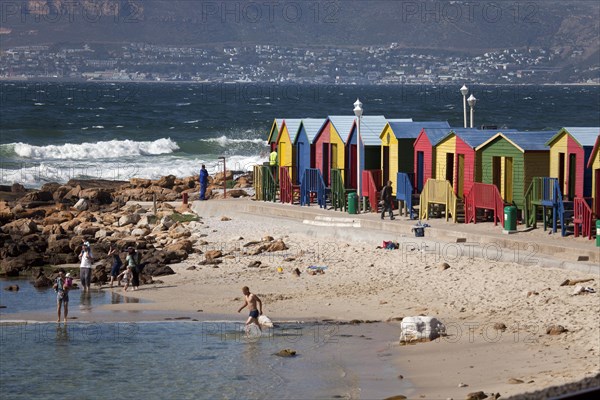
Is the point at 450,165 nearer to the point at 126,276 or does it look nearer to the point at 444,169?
the point at 444,169

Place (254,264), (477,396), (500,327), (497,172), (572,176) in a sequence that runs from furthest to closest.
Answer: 1. (497,172)
2. (254,264)
3. (572,176)
4. (500,327)
5. (477,396)

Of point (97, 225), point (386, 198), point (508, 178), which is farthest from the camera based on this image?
point (97, 225)

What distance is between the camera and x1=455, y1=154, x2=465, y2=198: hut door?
32.8 m

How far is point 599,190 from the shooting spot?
27.7 meters

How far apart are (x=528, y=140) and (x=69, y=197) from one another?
20.4m

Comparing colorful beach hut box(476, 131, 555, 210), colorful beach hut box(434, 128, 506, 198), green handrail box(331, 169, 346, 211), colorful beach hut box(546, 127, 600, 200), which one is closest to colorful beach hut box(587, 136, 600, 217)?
colorful beach hut box(546, 127, 600, 200)

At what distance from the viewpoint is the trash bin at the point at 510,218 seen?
2944 centimetres

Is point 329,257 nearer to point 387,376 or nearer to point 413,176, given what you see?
point 413,176

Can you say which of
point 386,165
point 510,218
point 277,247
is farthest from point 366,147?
point 510,218

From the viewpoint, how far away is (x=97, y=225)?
38.4m

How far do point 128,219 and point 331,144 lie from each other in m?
6.40

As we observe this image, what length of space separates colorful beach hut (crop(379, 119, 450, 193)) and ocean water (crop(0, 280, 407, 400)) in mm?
11257

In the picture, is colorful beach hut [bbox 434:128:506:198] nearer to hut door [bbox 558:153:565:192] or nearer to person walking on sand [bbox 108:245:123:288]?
hut door [bbox 558:153:565:192]

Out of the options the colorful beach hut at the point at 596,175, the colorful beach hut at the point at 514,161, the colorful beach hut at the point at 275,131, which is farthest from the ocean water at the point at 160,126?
the colorful beach hut at the point at 596,175
